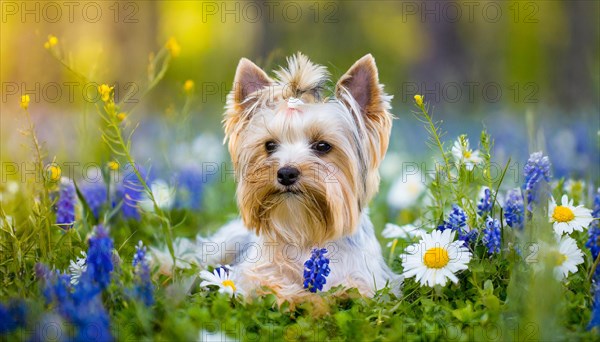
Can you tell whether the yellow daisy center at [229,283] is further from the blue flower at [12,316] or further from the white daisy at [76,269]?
the blue flower at [12,316]

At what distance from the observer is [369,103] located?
424 centimetres

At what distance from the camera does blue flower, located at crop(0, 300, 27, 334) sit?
2.99m

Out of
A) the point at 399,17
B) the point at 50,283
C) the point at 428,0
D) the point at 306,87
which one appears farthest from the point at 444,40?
the point at 50,283

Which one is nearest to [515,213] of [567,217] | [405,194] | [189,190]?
[567,217]

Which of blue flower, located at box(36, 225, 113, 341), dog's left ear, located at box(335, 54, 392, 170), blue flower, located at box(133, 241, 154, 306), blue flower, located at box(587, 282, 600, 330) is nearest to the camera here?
blue flower, located at box(36, 225, 113, 341)

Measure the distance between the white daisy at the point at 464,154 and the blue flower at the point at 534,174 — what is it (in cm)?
30

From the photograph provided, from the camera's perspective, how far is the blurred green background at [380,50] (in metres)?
11.4

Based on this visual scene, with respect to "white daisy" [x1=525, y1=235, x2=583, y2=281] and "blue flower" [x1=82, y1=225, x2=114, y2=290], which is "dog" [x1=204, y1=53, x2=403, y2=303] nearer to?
"white daisy" [x1=525, y1=235, x2=583, y2=281]

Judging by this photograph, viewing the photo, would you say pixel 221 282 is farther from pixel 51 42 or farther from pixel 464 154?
pixel 51 42

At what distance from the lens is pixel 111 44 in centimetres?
1509

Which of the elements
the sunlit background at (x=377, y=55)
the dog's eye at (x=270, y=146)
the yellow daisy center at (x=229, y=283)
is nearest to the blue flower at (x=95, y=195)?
the sunlit background at (x=377, y=55)

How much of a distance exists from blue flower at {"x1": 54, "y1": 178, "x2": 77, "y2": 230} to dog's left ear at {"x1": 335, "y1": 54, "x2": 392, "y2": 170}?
6.16 feet

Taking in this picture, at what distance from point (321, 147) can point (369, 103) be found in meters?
0.40

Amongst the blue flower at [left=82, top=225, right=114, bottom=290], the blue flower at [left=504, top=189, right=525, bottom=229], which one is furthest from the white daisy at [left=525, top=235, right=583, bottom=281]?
the blue flower at [left=82, top=225, right=114, bottom=290]
